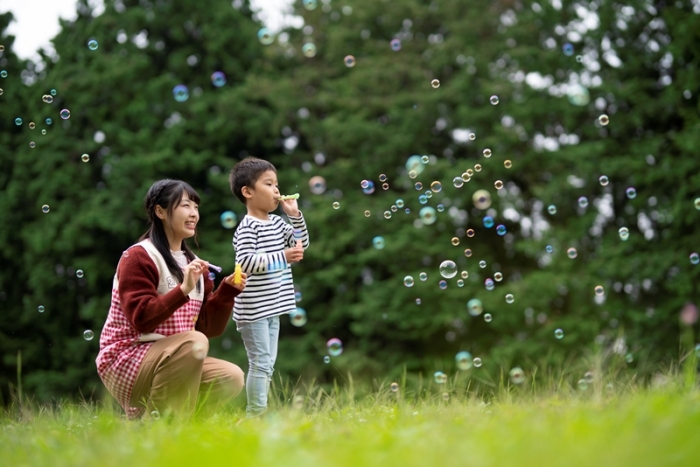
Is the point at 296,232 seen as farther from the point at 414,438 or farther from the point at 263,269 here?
the point at 414,438

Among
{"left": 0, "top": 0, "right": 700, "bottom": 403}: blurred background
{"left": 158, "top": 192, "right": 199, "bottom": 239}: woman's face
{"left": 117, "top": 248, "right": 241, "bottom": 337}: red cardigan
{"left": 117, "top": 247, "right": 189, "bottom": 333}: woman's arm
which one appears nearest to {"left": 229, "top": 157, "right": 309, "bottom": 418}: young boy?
{"left": 117, "top": 248, "right": 241, "bottom": 337}: red cardigan

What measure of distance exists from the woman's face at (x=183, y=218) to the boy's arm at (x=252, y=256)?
0.74 feet

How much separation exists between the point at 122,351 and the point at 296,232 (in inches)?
37.1

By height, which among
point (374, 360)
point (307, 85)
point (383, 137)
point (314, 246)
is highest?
point (307, 85)

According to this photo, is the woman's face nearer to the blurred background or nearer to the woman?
the woman

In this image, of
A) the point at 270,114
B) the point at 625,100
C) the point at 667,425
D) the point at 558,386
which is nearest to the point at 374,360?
the point at 270,114

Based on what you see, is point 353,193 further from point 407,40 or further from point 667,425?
point 667,425

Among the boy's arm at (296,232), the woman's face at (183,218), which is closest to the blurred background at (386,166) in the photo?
the boy's arm at (296,232)

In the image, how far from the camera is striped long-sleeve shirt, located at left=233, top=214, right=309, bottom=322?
3873 mm

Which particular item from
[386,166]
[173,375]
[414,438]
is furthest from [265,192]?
[386,166]

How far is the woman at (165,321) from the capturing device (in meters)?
3.53

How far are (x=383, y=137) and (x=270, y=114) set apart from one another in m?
1.82

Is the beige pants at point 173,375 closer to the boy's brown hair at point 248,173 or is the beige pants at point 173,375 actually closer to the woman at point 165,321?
the woman at point 165,321

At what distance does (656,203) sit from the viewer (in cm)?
1082
